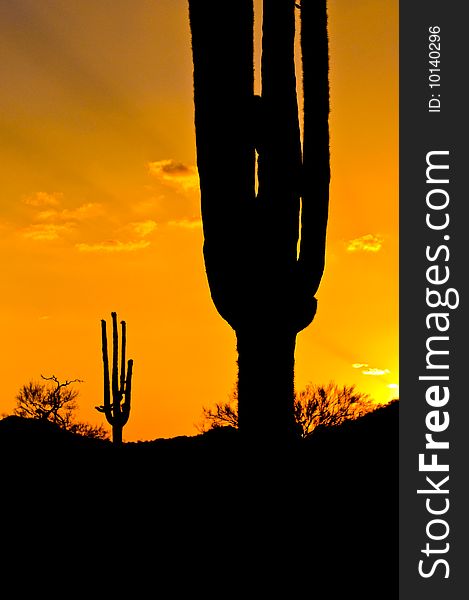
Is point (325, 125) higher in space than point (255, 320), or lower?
higher

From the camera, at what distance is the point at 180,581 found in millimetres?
9078

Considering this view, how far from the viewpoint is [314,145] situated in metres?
9.03

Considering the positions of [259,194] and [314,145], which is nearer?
[259,194]

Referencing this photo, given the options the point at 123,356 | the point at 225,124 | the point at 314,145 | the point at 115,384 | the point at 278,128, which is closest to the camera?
the point at 225,124

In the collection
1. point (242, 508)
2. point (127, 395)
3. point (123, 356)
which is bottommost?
point (242, 508)

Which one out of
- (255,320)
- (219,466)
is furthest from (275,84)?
(219,466)

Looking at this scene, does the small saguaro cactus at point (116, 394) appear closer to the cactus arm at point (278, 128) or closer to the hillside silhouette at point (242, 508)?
the hillside silhouette at point (242, 508)

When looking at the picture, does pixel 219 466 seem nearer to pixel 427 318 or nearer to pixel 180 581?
pixel 180 581

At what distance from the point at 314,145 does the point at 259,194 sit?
0.86 metres

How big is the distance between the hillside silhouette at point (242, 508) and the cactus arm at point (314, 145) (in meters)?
1.85

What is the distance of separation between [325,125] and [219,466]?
659 cm

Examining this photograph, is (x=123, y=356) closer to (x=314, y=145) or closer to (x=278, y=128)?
(x=314, y=145)

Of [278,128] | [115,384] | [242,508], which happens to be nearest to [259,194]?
[278,128]

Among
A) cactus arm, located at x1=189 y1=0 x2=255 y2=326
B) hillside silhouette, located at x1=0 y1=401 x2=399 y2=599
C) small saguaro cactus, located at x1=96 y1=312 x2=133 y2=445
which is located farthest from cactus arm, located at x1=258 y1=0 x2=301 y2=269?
small saguaro cactus, located at x1=96 y1=312 x2=133 y2=445
